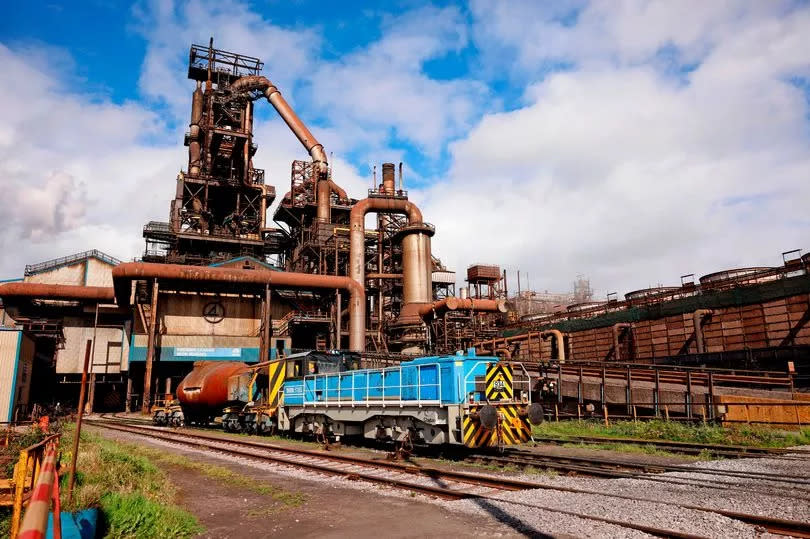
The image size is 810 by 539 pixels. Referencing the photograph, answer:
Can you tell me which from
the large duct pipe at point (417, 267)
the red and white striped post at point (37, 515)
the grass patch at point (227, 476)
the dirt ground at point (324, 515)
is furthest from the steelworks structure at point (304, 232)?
the red and white striped post at point (37, 515)

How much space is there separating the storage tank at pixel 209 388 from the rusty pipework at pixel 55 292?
17054 millimetres

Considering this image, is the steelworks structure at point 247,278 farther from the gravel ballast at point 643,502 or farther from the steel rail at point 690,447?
the gravel ballast at point 643,502

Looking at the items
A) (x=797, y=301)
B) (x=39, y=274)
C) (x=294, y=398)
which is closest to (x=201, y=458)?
(x=294, y=398)

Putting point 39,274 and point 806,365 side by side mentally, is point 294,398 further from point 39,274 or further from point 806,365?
point 39,274

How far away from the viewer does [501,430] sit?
12.8 meters

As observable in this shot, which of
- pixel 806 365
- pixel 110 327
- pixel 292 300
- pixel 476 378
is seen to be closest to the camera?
pixel 476 378

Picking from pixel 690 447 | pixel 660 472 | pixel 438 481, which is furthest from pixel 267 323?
pixel 660 472

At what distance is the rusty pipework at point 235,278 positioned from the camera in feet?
111

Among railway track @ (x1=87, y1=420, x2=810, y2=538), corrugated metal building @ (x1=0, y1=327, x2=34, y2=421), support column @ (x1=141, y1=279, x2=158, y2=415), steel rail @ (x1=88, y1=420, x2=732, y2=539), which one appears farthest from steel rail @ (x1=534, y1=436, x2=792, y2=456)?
support column @ (x1=141, y1=279, x2=158, y2=415)

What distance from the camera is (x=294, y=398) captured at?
18.5 m

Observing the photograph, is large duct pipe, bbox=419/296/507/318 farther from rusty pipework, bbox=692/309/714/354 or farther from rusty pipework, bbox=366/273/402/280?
rusty pipework, bbox=692/309/714/354

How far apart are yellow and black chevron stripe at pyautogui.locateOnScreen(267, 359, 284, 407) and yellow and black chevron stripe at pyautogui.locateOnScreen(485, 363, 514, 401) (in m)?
9.09

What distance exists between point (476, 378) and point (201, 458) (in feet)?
24.8

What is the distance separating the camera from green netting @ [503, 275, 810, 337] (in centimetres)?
2509
